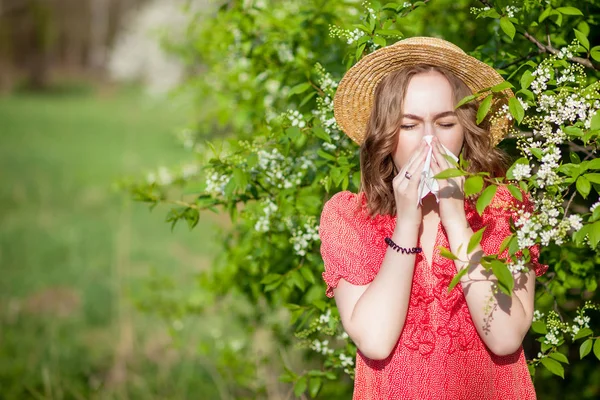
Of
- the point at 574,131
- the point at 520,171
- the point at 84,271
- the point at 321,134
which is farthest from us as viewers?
the point at 84,271

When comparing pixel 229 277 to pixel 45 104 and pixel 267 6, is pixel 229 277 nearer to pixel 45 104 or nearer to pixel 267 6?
pixel 267 6

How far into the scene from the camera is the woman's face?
6.69 feet

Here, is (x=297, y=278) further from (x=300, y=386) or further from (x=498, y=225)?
(x=498, y=225)

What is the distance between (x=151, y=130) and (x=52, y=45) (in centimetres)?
948

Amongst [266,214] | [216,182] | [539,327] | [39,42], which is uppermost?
[539,327]

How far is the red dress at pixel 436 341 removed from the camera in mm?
2004

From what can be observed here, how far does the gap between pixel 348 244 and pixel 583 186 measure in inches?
27.5

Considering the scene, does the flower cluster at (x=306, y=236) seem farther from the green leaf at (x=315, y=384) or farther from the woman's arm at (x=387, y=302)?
the woman's arm at (x=387, y=302)

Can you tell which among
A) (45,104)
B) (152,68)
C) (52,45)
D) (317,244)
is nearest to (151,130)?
(152,68)

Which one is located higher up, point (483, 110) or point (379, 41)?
point (483, 110)

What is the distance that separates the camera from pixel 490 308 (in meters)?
1.90

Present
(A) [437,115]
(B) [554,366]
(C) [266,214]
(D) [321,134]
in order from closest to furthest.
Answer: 1. (A) [437,115]
2. (B) [554,366]
3. (D) [321,134]
4. (C) [266,214]


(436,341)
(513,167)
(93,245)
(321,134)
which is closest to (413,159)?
(513,167)

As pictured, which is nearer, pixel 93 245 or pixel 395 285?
pixel 395 285
